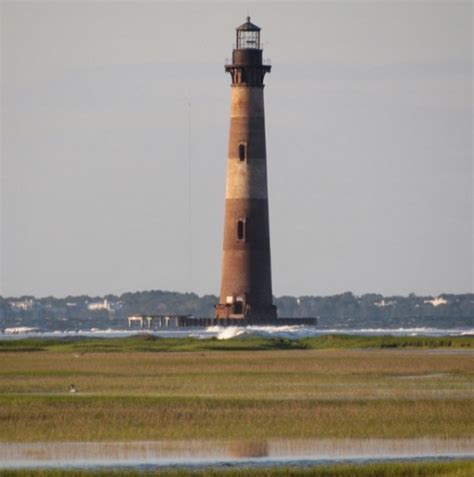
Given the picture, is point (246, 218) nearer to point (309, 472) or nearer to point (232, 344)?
point (232, 344)

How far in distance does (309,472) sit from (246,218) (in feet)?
205

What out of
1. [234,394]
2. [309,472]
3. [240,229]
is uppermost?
[240,229]

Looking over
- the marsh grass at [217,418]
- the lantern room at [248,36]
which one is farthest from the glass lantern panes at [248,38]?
the marsh grass at [217,418]

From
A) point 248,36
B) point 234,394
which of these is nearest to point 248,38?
point 248,36

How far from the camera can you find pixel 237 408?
1559 inches

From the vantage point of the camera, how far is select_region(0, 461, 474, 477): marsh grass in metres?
28.9

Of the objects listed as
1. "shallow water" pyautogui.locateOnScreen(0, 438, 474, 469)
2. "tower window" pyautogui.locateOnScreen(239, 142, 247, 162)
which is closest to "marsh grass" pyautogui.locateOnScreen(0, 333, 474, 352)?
"tower window" pyautogui.locateOnScreen(239, 142, 247, 162)

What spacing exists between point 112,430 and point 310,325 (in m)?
70.0

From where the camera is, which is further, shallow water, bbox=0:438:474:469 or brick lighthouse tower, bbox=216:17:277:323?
brick lighthouse tower, bbox=216:17:277:323

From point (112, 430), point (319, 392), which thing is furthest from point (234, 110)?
point (112, 430)

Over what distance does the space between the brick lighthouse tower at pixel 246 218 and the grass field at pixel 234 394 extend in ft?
60.1

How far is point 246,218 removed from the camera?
91.3m

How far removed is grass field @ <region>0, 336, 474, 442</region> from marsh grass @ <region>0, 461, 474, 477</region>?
15.6 feet

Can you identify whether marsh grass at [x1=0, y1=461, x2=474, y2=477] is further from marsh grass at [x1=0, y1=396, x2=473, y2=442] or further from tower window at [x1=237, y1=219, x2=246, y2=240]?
tower window at [x1=237, y1=219, x2=246, y2=240]
